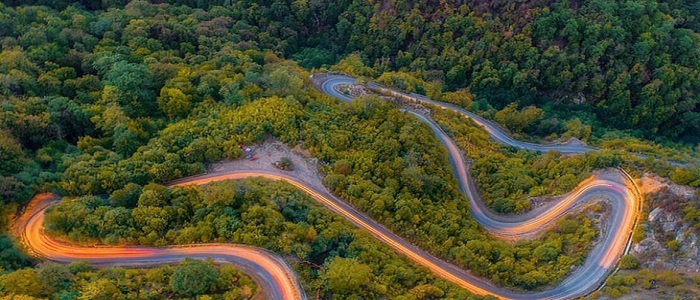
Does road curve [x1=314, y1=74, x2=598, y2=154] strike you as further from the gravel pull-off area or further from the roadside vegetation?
the roadside vegetation

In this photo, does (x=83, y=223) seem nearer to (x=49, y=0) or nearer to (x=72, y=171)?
(x=72, y=171)

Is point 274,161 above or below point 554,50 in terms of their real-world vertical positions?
above

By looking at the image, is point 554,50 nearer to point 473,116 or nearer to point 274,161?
point 473,116

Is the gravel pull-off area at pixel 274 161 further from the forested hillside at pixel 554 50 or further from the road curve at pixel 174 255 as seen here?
the forested hillside at pixel 554 50

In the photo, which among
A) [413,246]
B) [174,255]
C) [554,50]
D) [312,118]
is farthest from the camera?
[554,50]

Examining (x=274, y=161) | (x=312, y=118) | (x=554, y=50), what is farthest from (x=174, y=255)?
(x=554, y=50)

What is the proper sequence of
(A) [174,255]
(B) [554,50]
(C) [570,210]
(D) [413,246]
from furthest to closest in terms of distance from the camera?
(B) [554,50] < (C) [570,210] < (D) [413,246] < (A) [174,255]

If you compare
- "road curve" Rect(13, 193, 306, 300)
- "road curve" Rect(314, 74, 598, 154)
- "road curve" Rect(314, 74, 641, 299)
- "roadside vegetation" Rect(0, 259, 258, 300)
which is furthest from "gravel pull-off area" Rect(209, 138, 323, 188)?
"road curve" Rect(314, 74, 641, 299)

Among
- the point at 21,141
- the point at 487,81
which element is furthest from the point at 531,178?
the point at 21,141
